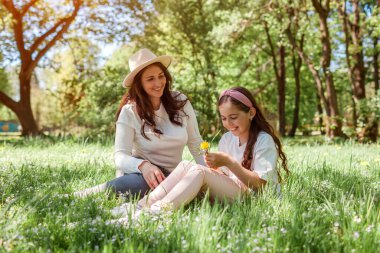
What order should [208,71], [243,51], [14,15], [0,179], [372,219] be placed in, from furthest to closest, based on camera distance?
[243,51] → [208,71] → [14,15] → [0,179] → [372,219]

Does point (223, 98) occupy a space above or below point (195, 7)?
below

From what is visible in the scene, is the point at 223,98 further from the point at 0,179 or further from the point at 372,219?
the point at 0,179

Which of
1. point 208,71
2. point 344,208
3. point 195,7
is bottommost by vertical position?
point 344,208

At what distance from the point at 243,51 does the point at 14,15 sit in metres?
12.7

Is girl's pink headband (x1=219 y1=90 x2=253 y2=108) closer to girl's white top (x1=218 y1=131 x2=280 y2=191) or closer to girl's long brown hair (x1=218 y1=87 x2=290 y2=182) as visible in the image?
girl's long brown hair (x1=218 y1=87 x2=290 y2=182)

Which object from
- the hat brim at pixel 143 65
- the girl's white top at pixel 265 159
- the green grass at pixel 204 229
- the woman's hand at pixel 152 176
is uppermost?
the hat brim at pixel 143 65

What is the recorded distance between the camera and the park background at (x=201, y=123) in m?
2.08

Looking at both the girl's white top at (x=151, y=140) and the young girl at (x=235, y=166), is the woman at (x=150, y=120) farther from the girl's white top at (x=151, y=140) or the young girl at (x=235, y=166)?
the young girl at (x=235, y=166)

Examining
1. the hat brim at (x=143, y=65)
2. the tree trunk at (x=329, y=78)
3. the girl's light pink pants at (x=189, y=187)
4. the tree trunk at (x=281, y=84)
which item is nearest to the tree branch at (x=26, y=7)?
the tree trunk at (x=329, y=78)

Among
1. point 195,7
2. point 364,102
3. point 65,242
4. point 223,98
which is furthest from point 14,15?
point 65,242

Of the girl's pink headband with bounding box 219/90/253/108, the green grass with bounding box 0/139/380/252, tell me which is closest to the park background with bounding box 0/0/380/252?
the green grass with bounding box 0/139/380/252

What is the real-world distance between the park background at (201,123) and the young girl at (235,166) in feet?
0.50

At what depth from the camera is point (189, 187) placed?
2924 millimetres

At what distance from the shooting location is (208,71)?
15359 millimetres
